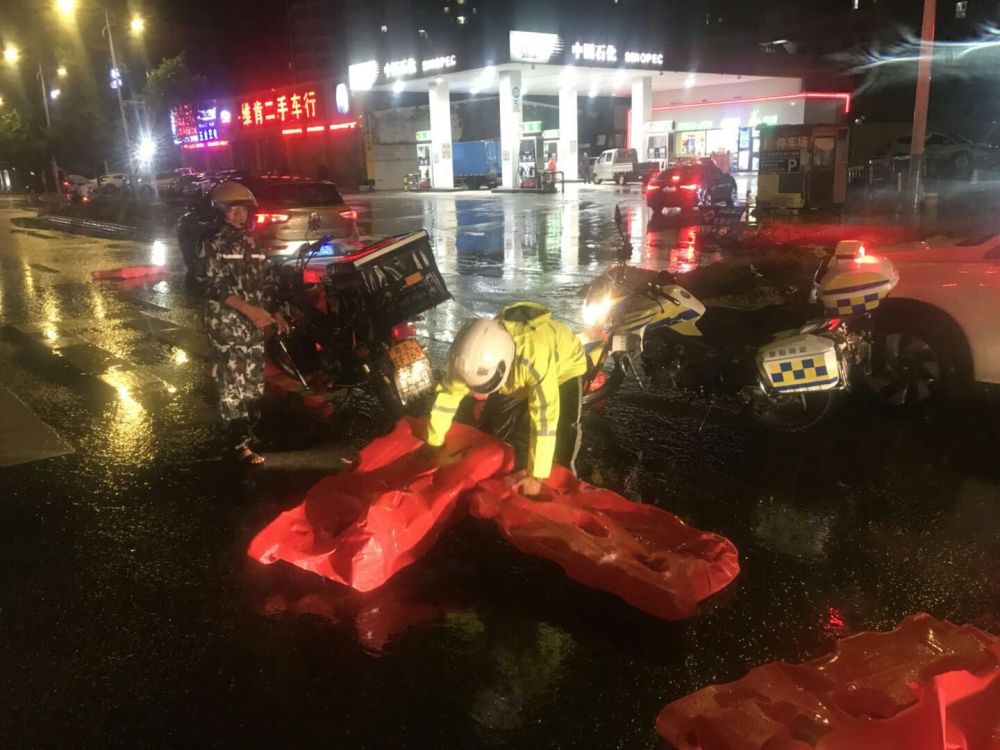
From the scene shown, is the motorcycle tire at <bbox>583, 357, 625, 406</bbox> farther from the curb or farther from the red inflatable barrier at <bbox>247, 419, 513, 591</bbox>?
the curb

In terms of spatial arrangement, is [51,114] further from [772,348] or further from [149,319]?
[772,348]

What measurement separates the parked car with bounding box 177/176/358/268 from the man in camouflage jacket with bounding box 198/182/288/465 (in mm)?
7247

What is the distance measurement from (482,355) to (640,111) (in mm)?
38081

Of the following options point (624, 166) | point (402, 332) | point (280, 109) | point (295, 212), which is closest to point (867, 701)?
point (402, 332)

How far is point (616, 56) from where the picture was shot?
33031mm

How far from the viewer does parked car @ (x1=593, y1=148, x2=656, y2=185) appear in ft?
124

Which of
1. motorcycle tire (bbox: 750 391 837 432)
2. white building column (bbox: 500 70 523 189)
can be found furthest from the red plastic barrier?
white building column (bbox: 500 70 523 189)

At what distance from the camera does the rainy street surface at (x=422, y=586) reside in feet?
9.87

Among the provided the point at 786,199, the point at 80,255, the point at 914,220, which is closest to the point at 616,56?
the point at 786,199

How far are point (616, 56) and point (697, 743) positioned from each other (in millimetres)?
33898

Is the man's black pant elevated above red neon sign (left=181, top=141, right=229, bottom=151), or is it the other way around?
red neon sign (left=181, top=141, right=229, bottom=151)

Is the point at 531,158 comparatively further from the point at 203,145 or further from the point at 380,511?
the point at 380,511

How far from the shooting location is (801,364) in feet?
16.0

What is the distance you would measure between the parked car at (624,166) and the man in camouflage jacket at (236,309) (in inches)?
1346
